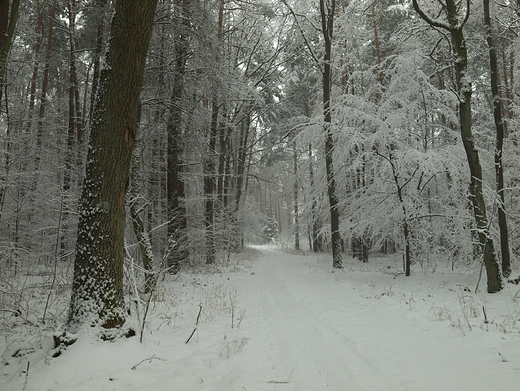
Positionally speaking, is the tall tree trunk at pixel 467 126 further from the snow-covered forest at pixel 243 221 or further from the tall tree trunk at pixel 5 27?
the tall tree trunk at pixel 5 27

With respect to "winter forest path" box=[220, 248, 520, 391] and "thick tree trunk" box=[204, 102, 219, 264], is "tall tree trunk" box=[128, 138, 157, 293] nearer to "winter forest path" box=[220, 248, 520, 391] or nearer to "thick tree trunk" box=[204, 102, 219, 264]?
"thick tree trunk" box=[204, 102, 219, 264]

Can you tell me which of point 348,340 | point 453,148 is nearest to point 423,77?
point 453,148

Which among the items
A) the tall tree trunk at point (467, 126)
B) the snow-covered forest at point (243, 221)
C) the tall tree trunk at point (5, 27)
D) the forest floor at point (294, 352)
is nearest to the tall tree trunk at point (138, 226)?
the snow-covered forest at point (243, 221)

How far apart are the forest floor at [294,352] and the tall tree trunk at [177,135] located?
118 inches

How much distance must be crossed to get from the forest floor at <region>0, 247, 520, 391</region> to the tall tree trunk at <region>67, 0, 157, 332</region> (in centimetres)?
44

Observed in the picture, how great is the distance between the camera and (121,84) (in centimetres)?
364

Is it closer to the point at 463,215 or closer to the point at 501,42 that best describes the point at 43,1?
the point at 463,215

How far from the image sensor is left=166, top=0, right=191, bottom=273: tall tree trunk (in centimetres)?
730

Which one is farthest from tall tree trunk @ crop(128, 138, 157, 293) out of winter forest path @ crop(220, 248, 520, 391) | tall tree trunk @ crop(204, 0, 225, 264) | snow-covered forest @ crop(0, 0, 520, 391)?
winter forest path @ crop(220, 248, 520, 391)

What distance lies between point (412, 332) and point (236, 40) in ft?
45.1

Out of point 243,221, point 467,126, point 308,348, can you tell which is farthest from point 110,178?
point 243,221

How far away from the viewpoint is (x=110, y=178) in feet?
11.7

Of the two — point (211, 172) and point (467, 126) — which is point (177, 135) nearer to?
point (211, 172)

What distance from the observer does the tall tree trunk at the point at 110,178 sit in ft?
11.4
